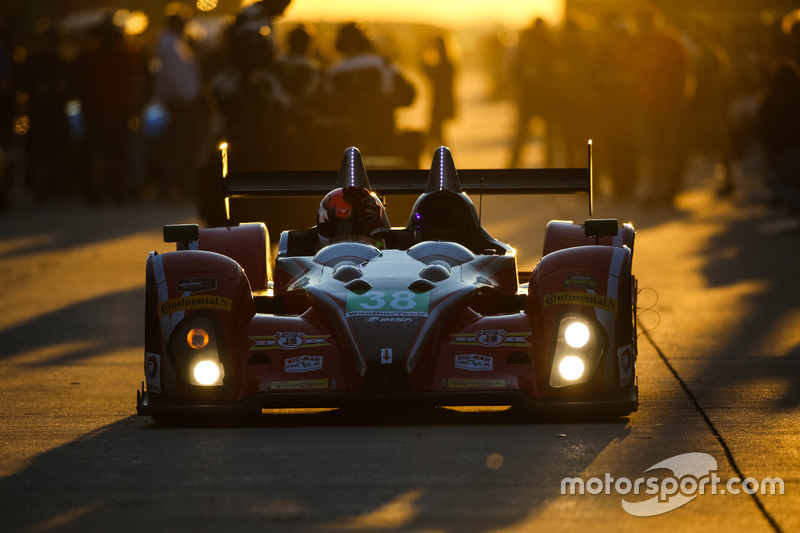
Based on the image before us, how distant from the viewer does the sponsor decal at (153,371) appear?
24.9 ft

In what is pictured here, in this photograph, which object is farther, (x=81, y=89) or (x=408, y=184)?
(x=81, y=89)

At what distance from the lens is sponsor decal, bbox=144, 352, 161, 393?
299 inches

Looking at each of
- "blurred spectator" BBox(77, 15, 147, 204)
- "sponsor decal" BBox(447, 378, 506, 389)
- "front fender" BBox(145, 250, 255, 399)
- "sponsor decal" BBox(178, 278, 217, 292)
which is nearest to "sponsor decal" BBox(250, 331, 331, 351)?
"front fender" BBox(145, 250, 255, 399)

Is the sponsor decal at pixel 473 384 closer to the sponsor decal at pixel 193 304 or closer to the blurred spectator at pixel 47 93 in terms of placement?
the sponsor decal at pixel 193 304

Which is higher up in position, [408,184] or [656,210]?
[656,210]

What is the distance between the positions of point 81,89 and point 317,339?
1507cm

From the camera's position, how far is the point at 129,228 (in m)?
19.6

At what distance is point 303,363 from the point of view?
7.46 metres

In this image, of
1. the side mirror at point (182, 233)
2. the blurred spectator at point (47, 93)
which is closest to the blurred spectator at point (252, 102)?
the side mirror at point (182, 233)

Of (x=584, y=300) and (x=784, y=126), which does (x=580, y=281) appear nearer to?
(x=584, y=300)

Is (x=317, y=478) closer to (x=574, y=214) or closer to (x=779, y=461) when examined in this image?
(x=779, y=461)

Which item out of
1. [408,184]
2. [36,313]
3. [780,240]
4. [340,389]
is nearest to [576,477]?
[340,389]

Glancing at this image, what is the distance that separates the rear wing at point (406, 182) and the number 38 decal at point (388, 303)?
2.20 m

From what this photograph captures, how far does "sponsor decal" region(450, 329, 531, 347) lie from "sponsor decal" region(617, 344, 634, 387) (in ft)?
1.43
